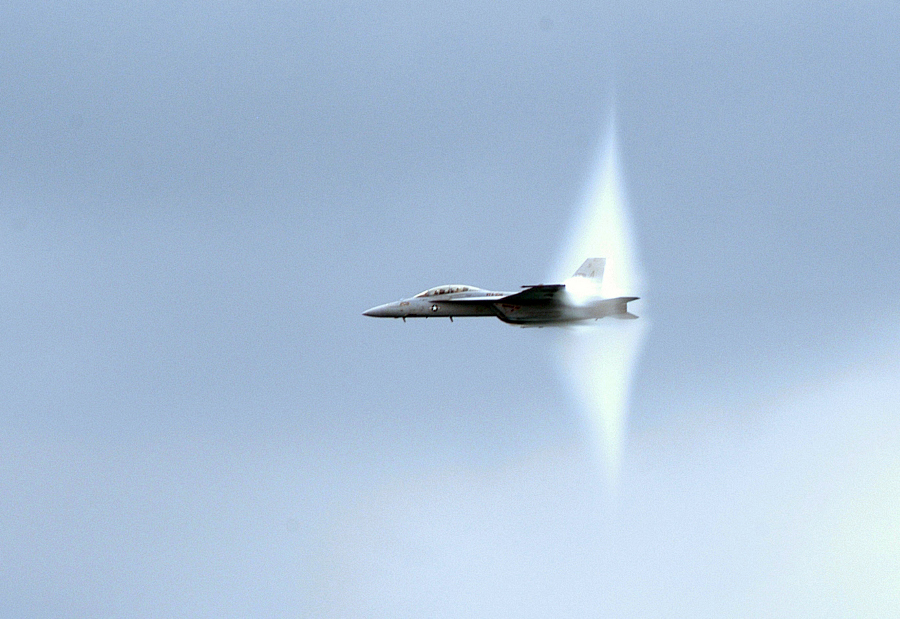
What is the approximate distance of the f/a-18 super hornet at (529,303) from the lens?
7250 centimetres

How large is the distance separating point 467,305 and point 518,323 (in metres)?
4.90

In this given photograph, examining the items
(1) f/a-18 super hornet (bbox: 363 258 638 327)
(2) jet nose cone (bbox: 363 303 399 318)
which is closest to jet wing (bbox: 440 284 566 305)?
(1) f/a-18 super hornet (bbox: 363 258 638 327)

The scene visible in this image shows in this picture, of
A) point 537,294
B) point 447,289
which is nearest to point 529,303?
point 537,294

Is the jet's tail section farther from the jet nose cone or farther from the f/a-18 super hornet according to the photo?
the jet nose cone

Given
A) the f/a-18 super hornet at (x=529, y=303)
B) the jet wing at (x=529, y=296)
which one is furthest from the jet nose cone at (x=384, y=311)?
the jet wing at (x=529, y=296)

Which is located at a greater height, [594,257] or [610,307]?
[594,257]

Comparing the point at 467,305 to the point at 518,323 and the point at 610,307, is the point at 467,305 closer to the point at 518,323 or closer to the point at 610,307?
the point at 518,323

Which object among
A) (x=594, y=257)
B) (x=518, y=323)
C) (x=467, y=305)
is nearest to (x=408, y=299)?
(x=467, y=305)

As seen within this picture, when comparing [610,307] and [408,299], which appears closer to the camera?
[610,307]

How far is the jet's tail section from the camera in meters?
79.2

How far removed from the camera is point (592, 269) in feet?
261

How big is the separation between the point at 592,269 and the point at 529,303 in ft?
30.0

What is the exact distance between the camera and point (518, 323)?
74875mm

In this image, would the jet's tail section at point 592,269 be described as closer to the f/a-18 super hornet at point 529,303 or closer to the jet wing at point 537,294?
the f/a-18 super hornet at point 529,303
